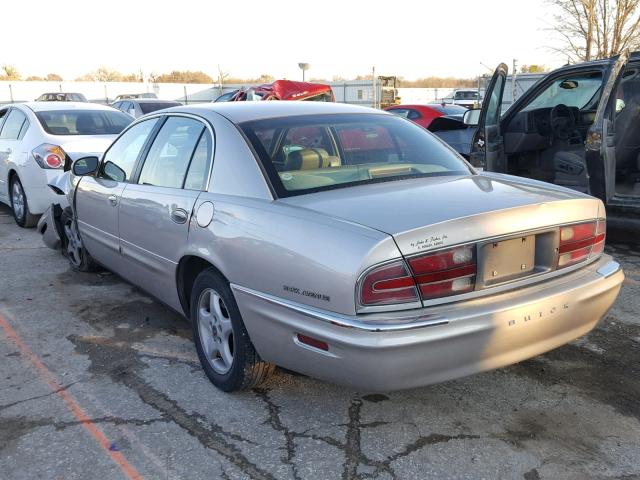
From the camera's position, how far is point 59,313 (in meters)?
4.59

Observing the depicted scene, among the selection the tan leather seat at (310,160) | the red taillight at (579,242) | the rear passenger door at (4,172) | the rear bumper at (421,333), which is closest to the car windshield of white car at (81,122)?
the rear passenger door at (4,172)

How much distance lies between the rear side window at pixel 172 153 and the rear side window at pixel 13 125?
15.1 feet

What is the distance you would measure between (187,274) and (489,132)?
14.3 feet

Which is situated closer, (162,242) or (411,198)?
(411,198)

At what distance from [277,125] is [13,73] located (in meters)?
66.7

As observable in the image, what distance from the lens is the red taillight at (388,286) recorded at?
7.91 feet

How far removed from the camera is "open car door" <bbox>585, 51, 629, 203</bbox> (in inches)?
217

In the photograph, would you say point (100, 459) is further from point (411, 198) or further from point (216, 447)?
point (411, 198)

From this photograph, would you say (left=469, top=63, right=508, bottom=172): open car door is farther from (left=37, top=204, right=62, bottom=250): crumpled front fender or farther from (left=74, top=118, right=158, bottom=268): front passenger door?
(left=37, top=204, right=62, bottom=250): crumpled front fender

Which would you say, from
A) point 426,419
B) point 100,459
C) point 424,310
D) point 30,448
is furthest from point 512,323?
point 30,448

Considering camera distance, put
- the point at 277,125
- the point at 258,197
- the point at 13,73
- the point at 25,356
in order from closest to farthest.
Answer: the point at 258,197 → the point at 277,125 → the point at 25,356 → the point at 13,73

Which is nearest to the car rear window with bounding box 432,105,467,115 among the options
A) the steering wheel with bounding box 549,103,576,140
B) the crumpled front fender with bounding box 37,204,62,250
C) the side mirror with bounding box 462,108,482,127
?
the side mirror with bounding box 462,108,482,127

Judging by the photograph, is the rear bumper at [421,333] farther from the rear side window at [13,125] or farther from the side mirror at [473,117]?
the rear side window at [13,125]

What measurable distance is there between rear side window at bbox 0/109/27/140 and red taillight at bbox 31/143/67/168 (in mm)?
878
